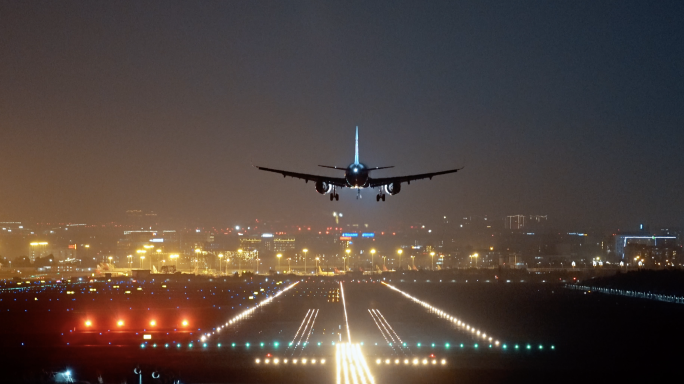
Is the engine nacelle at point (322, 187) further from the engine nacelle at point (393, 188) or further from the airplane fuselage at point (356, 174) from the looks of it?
the engine nacelle at point (393, 188)

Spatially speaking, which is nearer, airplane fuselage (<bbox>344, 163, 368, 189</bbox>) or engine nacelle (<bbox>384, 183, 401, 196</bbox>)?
airplane fuselage (<bbox>344, 163, 368, 189</bbox>)

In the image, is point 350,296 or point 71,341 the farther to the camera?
point 350,296

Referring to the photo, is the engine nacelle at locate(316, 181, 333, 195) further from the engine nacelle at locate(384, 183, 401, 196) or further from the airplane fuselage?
the engine nacelle at locate(384, 183, 401, 196)

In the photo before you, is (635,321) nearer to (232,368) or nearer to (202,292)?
(232,368)

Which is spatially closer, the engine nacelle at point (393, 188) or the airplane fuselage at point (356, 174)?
the airplane fuselage at point (356, 174)

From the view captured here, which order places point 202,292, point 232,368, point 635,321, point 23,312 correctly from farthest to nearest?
point 202,292, point 23,312, point 635,321, point 232,368

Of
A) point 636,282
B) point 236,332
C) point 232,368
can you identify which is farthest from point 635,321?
point 636,282

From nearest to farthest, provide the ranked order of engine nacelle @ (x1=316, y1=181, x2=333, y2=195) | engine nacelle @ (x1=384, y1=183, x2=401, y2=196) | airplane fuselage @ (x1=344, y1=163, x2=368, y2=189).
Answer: airplane fuselage @ (x1=344, y1=163, x2=368, y2=189), engine nacelle @ (x1=316, y1=181, x2=333, y2=195), engine nacelle @ (x1=384, y1=183, x2=401, y2=196)

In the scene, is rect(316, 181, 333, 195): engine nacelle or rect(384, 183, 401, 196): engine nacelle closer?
rect(316, 181, 333, 195): engine nacelle

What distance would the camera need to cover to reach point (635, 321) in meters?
62.9

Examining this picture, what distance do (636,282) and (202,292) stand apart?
58606 millimetres

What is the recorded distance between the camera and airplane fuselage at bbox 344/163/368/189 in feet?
185

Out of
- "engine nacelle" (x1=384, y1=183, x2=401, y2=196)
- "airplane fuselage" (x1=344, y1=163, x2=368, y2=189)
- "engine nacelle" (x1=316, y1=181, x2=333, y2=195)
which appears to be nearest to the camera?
"airplane fuselage" (x1=344, y1=163, x2=368, y2=189)

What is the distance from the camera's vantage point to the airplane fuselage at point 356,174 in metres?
56.5
